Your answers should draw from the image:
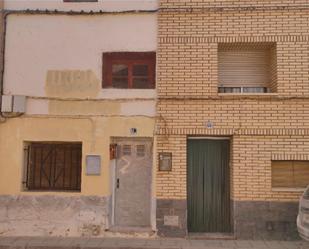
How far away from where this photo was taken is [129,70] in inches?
378

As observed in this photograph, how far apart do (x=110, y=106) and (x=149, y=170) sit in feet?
5.78

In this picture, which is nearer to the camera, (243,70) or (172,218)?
(172,218)

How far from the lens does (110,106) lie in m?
9.34

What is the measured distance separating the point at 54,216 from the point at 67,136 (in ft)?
6.08

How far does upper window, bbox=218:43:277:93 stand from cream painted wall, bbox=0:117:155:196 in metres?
2.12

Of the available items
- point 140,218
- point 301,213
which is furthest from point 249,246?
point 140,218

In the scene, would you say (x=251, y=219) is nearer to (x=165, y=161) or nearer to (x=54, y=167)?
(x=165, y=161)

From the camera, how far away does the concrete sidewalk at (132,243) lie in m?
8.25

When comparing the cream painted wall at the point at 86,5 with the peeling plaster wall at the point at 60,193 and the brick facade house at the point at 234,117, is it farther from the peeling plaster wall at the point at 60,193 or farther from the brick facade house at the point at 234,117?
the peeling plaster wall at the point at 60,193

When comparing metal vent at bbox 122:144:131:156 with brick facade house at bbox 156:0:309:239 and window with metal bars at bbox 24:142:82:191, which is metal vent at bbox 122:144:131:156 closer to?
brick facade house at bbox 156:0:309:239

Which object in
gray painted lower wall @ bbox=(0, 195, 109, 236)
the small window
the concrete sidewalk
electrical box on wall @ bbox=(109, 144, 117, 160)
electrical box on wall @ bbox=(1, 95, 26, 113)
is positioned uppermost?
electrical box on wall @ bbox=(1, 95, 26, 113)

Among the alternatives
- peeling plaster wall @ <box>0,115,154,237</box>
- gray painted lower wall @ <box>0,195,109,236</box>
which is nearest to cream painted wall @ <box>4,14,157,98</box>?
peeling plaster wall @ <box>0,115,154,237</box>

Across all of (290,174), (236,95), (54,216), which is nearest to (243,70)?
(236,95)

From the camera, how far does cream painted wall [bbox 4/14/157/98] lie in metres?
9.41
